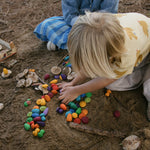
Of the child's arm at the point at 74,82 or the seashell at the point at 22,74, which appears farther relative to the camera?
the seashell at the point at 22,74

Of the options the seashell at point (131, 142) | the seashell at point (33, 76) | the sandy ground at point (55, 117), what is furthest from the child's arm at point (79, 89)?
the seashell at point (131, 142)

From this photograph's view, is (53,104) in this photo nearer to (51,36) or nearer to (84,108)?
(84,108)

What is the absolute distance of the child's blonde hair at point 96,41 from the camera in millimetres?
908

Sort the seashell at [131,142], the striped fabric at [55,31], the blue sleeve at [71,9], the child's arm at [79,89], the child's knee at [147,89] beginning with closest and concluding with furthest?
Result: the seashell at [131,142] < the child's arm at [79,89] < the child's knee at [147,89] < the blue sleeve at [71,9] < the striped fabric at [55,31]

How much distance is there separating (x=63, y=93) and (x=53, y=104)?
16 centimetres

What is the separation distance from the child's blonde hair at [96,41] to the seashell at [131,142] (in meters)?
0.69

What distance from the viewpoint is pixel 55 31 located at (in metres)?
2.17

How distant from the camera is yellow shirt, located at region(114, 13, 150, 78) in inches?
44.9

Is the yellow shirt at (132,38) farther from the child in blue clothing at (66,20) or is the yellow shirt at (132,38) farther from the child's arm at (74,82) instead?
the child in blue clothing at (66,20)

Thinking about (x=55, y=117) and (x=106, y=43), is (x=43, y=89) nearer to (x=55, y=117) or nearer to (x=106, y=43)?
(x=55, y=117)

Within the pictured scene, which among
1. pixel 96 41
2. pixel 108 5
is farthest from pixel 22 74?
pixel 108 5

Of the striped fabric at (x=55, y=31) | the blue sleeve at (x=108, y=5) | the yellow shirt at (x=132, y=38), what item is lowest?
the striped fabric at (x=55, y=31)

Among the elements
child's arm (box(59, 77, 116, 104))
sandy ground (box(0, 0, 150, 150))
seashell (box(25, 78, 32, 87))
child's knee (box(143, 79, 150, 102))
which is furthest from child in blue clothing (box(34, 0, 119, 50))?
child's knee (box(143, 79, 150, 102))

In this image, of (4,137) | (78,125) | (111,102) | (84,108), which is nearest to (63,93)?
(84,108)
